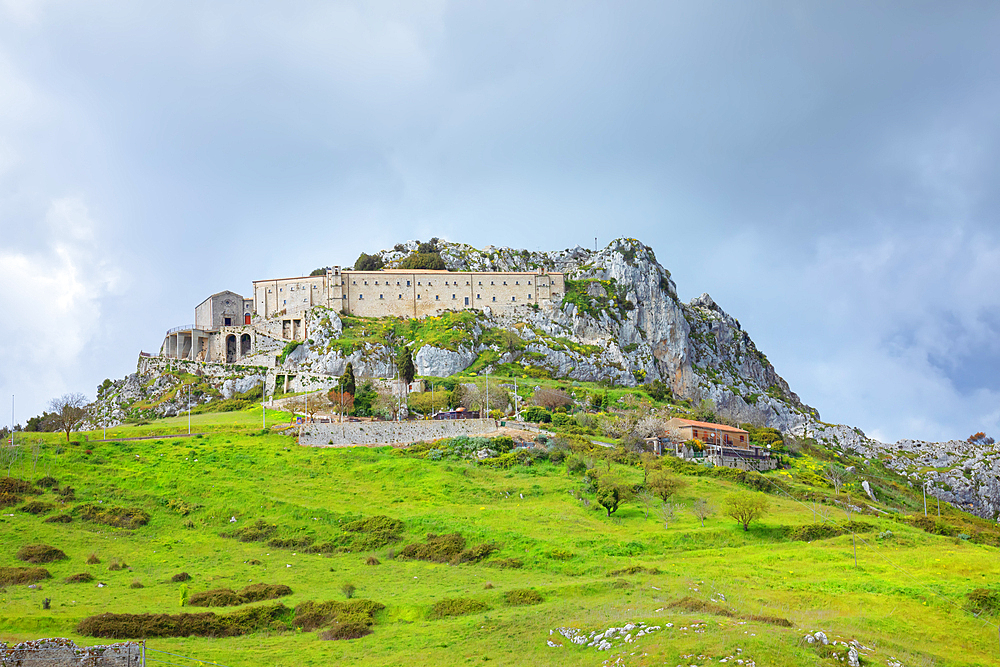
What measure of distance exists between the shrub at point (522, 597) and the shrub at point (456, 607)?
1274mm

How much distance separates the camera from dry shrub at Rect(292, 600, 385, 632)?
3403 centimetres

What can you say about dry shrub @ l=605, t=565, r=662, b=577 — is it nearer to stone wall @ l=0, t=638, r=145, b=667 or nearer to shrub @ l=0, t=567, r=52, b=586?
stone wall @ l=0, t=638, r=145, b=667

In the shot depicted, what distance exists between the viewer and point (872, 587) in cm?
3784

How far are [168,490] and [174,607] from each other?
24.0 meters

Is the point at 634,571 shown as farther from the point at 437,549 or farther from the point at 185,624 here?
the point at 185,624

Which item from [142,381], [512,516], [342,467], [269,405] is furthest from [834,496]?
[142,381]

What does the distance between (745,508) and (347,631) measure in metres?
30.4

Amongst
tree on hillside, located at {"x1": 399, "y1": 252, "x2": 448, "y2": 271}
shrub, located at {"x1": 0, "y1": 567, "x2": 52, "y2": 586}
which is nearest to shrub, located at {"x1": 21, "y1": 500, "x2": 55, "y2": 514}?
shrub, located at {"x1": 0, "y1": 567, "x2": 52, "y2": 586}

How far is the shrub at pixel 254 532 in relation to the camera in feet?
163

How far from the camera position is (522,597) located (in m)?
35.7

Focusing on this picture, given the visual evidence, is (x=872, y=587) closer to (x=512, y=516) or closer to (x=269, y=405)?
(x=512, y=516)

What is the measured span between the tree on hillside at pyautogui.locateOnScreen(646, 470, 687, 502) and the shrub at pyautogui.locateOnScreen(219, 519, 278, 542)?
28.3 m

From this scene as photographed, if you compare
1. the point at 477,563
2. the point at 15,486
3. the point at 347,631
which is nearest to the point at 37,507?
the point at 15,486

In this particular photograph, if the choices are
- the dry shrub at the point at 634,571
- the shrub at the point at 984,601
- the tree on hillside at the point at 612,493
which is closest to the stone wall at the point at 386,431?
the tree on hillside at the point at 612,493
